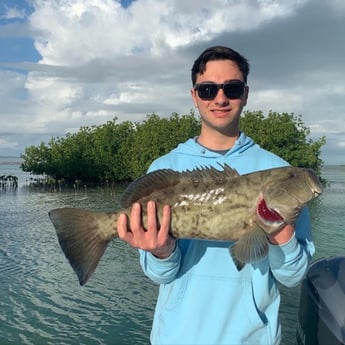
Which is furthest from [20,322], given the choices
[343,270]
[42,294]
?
[343,270]

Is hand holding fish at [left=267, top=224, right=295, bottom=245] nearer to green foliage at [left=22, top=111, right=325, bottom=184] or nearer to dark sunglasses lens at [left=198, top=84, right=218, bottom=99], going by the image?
dark sunglasses lens at [left=198, top=84, right=218, bottom=99]

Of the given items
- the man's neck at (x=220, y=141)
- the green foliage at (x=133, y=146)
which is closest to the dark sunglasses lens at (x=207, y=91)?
the man's neck at (x=220, y=141)

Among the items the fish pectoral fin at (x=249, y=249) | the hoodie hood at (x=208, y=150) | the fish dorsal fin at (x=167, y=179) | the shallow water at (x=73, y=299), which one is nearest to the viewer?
the fish pectoral fin at (x=249, y=249)

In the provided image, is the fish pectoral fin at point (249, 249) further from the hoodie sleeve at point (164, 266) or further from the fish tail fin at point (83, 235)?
the fish tail fin at point (83, 235)

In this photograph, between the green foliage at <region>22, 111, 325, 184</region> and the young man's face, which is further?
the green foliage at <region>22, 111, 325, 184</region>

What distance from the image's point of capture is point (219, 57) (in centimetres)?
379

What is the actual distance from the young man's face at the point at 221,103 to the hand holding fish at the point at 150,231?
0.82m

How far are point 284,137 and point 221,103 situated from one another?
66.4 m

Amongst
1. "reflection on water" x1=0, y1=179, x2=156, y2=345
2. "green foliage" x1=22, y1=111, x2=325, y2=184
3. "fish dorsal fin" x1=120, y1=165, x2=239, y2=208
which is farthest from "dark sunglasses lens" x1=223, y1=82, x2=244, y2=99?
"green foliage" x1=22, y1=111, x2=325, y2=184

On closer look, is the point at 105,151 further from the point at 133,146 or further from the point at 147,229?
the point at 147,229

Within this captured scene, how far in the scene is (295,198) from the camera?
3.32m

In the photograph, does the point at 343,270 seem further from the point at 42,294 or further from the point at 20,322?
the point at 42,294

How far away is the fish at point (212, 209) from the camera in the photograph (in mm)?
3301

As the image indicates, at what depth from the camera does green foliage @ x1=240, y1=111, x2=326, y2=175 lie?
66819mm
